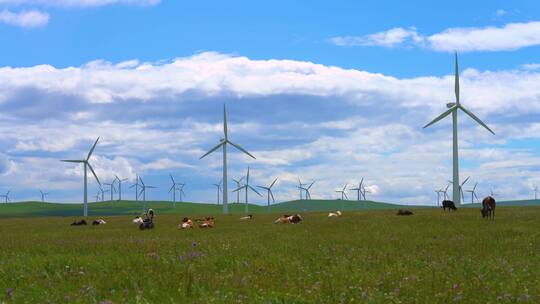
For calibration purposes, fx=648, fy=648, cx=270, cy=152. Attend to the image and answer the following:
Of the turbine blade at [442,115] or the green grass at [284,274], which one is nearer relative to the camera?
the green grass at [284,274]

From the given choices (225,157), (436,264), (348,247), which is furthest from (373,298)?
(225,157)

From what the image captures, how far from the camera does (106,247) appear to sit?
81.1 feet

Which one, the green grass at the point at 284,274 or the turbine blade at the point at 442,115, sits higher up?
the turbine blade at the point at 442,115

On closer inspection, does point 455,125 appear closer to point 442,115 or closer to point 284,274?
point 442,115

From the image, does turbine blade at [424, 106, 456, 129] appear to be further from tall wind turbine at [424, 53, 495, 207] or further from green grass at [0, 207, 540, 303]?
green grass at [0, 207, 540, 303]

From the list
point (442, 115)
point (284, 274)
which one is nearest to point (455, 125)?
point (442, 115)

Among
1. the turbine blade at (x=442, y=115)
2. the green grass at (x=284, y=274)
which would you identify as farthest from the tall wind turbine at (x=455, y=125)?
the green grass at (x=284, y=274)

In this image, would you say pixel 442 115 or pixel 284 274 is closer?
pixel 284 274

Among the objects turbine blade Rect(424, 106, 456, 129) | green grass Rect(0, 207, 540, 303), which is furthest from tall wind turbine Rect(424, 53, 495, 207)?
green grass Rect(0, 207, 540, 303)

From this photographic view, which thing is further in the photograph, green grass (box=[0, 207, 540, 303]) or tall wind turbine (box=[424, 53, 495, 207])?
tall wind turbine (box=[424, 53, 495, 207])

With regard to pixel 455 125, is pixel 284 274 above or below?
below

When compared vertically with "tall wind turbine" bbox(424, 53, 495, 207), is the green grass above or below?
below

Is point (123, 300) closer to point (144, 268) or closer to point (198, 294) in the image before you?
point (198, 294)

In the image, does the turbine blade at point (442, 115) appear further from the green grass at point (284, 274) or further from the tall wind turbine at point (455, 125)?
the green grass at point (284, 274)
